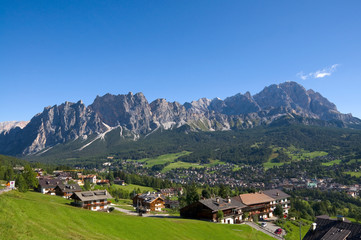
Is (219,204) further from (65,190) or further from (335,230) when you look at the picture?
(65,190)

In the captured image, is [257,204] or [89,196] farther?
[257,204]

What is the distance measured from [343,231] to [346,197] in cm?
17362

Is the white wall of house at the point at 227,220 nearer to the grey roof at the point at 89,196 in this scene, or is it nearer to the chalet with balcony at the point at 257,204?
the chalet with balcony at the point at 257,204

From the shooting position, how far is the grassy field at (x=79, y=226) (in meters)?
30.0

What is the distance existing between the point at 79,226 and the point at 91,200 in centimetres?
4715

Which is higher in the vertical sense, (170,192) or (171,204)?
(171,204)

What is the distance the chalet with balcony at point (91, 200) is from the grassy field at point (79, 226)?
1387 inches

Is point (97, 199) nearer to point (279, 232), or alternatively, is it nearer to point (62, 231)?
point (62, 231)

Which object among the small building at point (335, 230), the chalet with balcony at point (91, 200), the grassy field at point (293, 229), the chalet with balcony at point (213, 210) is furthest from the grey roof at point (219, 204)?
the small building at point (335, 230)

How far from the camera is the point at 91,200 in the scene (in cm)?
8381

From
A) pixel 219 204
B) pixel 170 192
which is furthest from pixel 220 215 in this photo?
pixel 170 192

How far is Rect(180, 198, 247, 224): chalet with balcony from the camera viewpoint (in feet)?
256

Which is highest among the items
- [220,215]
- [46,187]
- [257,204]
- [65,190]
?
[46,187]

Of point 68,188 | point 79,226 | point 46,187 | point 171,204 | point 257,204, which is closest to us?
point 79,226
